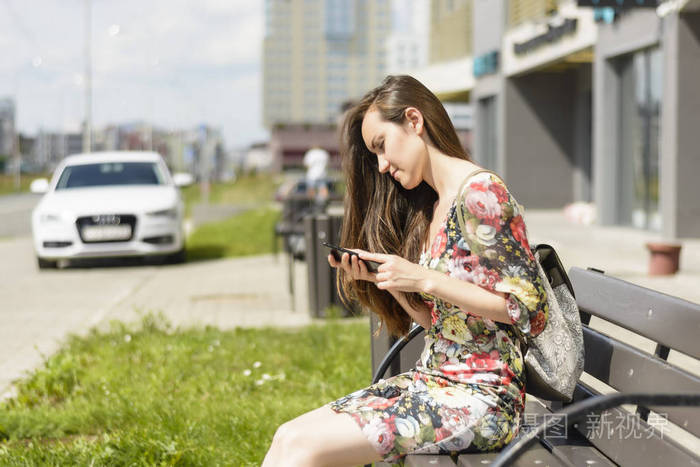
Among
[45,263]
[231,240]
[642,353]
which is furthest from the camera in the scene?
[231,240]

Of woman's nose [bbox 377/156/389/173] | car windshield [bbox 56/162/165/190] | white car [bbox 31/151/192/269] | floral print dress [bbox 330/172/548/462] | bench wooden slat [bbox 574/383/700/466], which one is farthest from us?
car windshield [bbox 56/162/165/190]

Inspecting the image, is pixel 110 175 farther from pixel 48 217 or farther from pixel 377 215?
pixel 377 215

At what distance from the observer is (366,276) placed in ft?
9.23

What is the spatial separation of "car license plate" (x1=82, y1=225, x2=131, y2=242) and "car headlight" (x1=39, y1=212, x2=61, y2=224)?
40cm

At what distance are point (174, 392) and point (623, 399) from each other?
3990 millimetres

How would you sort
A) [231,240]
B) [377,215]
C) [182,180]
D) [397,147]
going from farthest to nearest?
[231,240]
[182,180]
[377,215]
[397,147]

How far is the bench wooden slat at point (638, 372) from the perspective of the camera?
2.45 m

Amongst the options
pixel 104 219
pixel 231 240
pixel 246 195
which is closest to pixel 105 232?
pixel 104 219

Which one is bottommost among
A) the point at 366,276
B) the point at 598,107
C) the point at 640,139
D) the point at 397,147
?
the point at 366,276

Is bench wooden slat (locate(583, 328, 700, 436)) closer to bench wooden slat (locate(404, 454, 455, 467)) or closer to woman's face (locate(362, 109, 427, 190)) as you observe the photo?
bench wooden slat (locate(404, 454, 455, 467))

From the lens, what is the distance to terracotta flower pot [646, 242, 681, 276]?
36.4 feet

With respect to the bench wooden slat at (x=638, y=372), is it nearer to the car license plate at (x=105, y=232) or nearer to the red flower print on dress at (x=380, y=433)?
the red flower print on dress at (x=380, y=433)

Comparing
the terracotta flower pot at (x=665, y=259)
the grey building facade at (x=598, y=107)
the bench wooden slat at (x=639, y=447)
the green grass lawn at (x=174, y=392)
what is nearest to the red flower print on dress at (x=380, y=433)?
the bench wooden slat at (x=639, y=447)

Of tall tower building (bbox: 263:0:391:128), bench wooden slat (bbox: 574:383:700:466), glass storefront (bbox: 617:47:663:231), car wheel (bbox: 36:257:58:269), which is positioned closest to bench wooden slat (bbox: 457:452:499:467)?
bench wooden slat (bbox: 574:383:700:466)
